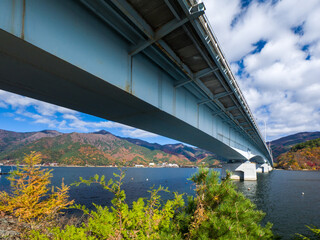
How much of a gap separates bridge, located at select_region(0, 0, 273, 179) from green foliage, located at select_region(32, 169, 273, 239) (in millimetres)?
4069

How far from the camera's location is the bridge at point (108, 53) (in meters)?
5.14

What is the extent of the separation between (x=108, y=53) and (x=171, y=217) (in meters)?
6.20

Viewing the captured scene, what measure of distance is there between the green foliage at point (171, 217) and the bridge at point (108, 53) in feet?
13.3

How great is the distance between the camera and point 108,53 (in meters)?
7.18

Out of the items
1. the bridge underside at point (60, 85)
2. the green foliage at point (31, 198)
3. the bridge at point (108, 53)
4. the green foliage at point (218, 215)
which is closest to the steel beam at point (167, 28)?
the bridge at point (108, 53)

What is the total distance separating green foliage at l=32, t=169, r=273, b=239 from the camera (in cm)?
404

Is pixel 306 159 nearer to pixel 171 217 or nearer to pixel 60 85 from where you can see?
pixel 171 217

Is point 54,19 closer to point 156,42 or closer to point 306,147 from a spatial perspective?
point 156,42

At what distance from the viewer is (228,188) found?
559 cm

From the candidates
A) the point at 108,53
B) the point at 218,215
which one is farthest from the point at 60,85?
the point at 218,215

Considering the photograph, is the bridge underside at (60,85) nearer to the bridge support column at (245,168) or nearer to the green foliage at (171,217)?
the green foliage at (171,217)

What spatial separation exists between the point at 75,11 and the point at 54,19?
908mm

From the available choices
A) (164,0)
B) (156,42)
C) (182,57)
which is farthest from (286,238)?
(164,0)

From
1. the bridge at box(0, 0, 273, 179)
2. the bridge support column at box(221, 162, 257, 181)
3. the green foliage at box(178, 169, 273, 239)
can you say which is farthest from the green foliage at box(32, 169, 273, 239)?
the bridge support column at box(221, 162, 257, 181)
